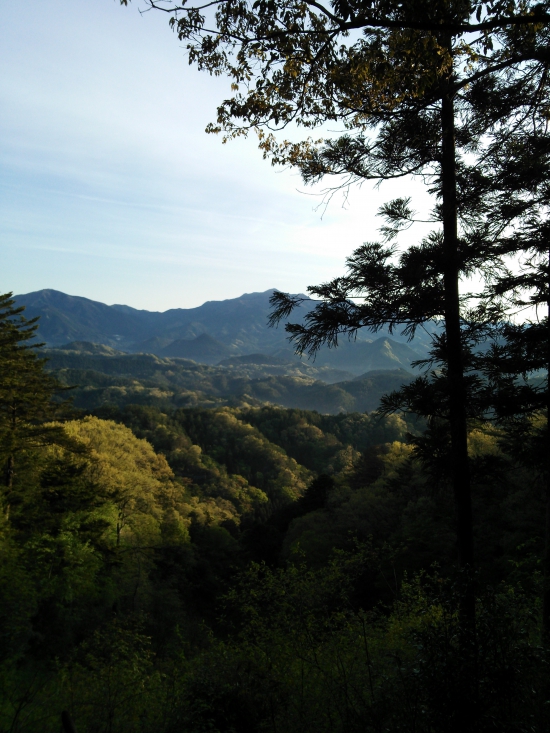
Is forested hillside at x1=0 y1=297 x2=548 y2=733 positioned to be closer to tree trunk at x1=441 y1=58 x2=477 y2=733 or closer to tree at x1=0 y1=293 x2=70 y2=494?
tree at x1=0 y1=293 x2=70 y2=494

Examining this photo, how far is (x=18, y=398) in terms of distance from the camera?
1675 centimetres

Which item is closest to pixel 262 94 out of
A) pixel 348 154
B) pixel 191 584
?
pixel 348 154

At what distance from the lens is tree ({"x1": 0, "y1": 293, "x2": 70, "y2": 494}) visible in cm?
1666

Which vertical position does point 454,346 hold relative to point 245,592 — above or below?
above

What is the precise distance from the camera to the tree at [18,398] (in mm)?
16656

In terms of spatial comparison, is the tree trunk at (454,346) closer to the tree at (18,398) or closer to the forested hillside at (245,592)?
the forested hillside at (245,592)

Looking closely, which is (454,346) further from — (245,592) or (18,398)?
(18,398)

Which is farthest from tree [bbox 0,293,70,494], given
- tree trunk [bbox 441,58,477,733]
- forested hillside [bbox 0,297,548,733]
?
tree trunk [bbox 441,58,477,733]

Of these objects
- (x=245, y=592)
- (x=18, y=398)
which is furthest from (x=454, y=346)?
(x=18, y=398)

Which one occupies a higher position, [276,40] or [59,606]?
[276,40]

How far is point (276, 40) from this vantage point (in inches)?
152

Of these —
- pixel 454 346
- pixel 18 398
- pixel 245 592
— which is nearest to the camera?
pixel 454 346

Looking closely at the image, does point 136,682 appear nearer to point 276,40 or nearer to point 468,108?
Result: point 276,40

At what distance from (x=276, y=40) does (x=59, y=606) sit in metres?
18.8
